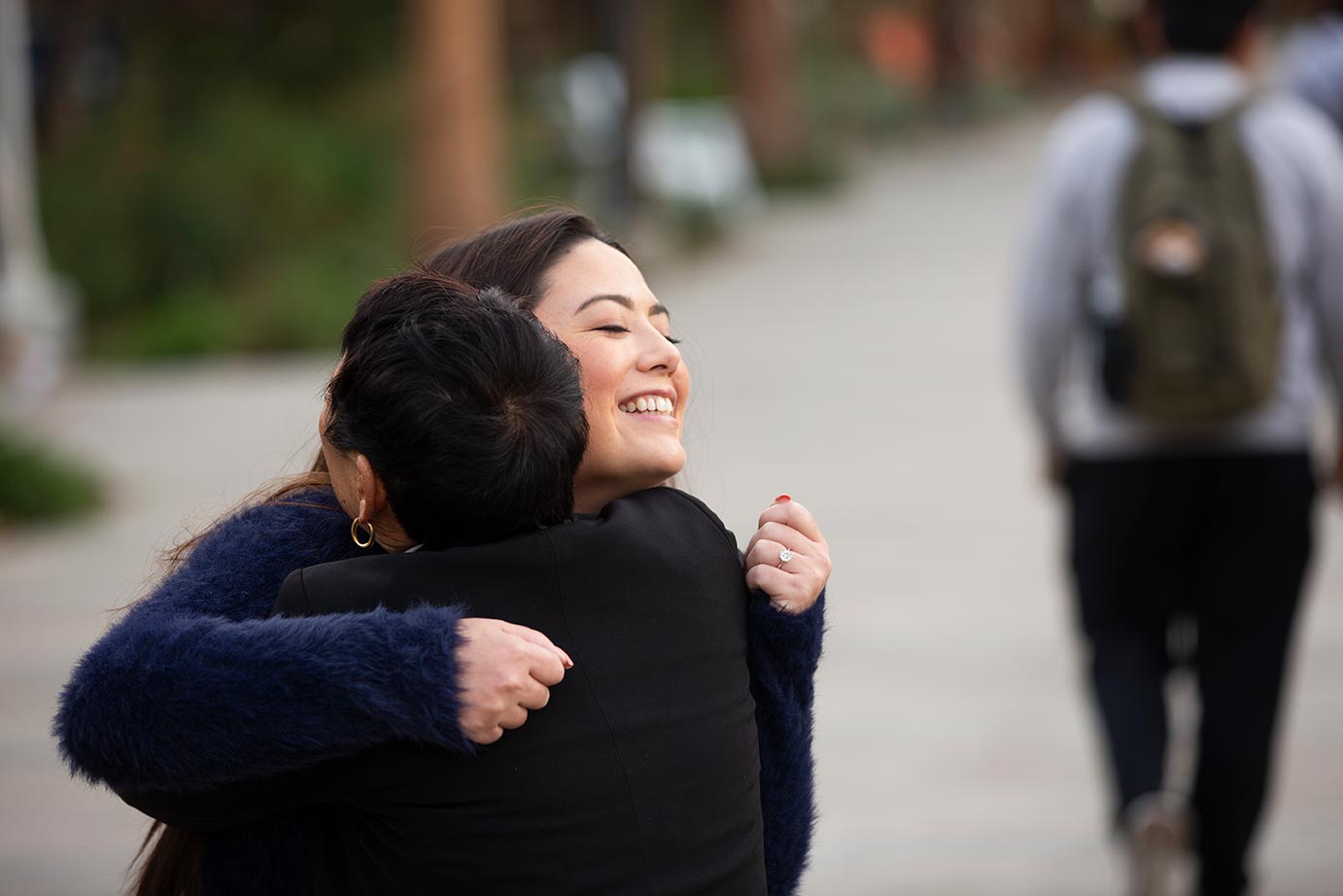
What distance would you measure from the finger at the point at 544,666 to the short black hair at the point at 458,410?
0.13 metres

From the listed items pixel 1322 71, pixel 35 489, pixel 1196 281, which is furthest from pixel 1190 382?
pixel 35 489

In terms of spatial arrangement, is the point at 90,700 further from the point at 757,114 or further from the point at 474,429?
the point at 757,114

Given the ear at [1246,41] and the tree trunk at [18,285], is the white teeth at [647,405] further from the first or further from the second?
the tree trunk at [18,285]

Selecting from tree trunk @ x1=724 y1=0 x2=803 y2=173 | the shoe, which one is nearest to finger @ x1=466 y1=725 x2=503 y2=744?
the shoe

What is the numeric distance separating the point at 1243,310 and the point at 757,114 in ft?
55.0

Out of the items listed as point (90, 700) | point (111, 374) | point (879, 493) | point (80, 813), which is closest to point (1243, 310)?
point (90, 700)

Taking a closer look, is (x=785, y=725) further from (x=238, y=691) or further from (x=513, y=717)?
(x=238, y=691)

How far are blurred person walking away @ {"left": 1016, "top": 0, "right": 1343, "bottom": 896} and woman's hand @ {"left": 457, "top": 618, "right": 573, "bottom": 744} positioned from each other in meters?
2.38

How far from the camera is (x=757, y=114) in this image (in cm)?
1986

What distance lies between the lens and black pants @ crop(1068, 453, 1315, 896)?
144 inches

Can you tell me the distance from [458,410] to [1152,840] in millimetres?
2664

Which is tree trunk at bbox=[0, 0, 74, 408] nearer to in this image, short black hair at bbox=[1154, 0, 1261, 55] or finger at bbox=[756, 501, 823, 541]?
short black hair at bbox=[1154, 0, 1261, 55]

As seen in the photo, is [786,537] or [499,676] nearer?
[499,676]

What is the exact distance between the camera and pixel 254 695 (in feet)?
4.89
